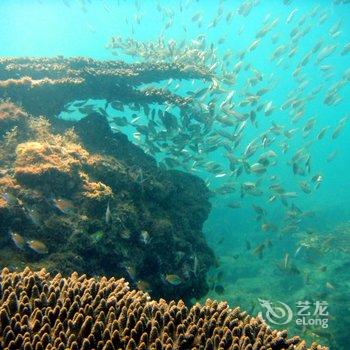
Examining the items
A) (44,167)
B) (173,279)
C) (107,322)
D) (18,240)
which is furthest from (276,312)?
(107,322)

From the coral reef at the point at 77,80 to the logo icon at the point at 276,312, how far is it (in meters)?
8.03

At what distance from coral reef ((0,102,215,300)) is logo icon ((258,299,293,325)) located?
3.40 meters

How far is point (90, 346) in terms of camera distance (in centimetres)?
315

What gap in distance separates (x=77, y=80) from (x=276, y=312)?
10861 mm

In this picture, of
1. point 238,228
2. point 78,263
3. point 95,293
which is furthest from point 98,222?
point 238,228

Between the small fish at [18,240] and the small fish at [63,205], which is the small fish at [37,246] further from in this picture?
the small fish at [63,205]

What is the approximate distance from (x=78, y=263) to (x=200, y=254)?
438cm

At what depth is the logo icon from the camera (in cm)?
1195

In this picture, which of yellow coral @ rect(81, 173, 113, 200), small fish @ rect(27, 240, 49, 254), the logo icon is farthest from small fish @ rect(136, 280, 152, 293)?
the logo icon

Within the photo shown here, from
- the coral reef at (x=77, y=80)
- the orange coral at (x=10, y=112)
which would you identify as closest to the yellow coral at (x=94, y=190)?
the orange coral at (x=10, y=112)

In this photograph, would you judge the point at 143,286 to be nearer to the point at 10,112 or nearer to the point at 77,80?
the point at 10,112

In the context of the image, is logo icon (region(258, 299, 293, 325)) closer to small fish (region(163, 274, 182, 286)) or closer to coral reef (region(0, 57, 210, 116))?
small fish (region(163, 274, 182, 286))

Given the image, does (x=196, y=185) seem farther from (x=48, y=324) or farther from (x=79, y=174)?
(x=48, y=324)

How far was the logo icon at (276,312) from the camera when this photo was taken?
1195 cm
